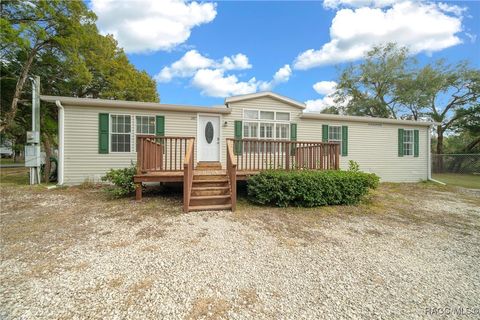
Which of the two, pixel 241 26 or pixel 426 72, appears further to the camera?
pixel 426 72

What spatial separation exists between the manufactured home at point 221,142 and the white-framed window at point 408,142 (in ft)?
0.15

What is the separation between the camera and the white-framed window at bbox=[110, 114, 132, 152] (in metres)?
7.27

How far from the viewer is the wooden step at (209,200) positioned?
4.69 m

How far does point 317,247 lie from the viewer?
306cm

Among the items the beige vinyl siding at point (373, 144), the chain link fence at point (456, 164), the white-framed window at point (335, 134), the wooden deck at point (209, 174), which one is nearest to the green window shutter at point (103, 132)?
the wooden deck at point (209, 174)

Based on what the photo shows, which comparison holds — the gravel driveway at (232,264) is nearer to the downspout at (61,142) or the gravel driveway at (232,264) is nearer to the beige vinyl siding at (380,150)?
the downspout at (61,142)

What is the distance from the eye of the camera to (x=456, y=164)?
1280cm

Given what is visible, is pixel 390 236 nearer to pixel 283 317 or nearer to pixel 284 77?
pixel 283 317

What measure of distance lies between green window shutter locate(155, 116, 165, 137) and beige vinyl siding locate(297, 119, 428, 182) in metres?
5.45

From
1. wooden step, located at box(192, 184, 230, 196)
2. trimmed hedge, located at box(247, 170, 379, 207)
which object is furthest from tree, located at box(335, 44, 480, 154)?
wooden step, located at box(192, 184, 230, 196)

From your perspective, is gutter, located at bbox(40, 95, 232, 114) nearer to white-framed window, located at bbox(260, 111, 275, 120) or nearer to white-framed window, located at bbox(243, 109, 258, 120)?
white-framed window, located at bbox(243, 109, 258, 120)

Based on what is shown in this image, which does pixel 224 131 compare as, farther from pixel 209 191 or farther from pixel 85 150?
pixel 85 150

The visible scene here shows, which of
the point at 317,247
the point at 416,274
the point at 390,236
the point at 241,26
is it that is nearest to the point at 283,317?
the point at 317,247

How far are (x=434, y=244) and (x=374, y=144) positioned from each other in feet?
23.8
